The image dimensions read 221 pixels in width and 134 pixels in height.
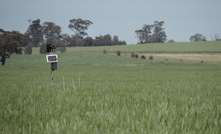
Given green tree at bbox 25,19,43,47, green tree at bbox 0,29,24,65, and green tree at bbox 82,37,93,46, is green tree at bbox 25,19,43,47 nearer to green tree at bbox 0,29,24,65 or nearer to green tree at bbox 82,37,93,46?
green tree at bbox 82,37,93,46

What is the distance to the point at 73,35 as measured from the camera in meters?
159

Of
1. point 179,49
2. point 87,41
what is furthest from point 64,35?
point 179,49

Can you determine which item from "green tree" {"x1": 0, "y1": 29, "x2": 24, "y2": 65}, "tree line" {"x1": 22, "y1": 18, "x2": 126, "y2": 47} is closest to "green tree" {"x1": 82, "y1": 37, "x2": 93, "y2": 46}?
"tree line" {"x1": 22, "y1": 18, "x2": 126, "y2": 47}

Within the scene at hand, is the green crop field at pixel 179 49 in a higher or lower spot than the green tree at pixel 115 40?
lower

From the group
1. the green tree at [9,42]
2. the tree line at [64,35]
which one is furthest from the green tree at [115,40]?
the green tree at [9,42]

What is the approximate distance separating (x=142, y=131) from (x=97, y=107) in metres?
2.23

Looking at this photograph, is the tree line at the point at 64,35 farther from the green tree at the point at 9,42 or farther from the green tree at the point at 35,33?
the green tree at the point at 9,42

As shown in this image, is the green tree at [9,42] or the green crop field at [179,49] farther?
the green crop field at [179,49]

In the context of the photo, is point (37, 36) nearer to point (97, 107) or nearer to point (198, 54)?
point (198, 54)

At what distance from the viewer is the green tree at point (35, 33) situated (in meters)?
149

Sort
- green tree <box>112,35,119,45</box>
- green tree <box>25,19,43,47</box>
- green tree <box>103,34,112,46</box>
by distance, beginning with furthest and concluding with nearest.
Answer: green tree <box>112,35,119,45</box>, green tree <box>103,34,112,46</box>, green tree <box>25,19,43,47</box>

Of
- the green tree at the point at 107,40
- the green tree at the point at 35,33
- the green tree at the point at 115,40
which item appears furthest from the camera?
the green tree at the point at 115,40

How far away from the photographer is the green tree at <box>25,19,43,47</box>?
149 metres

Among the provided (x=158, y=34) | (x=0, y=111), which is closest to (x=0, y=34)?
(x=0, y=111)
